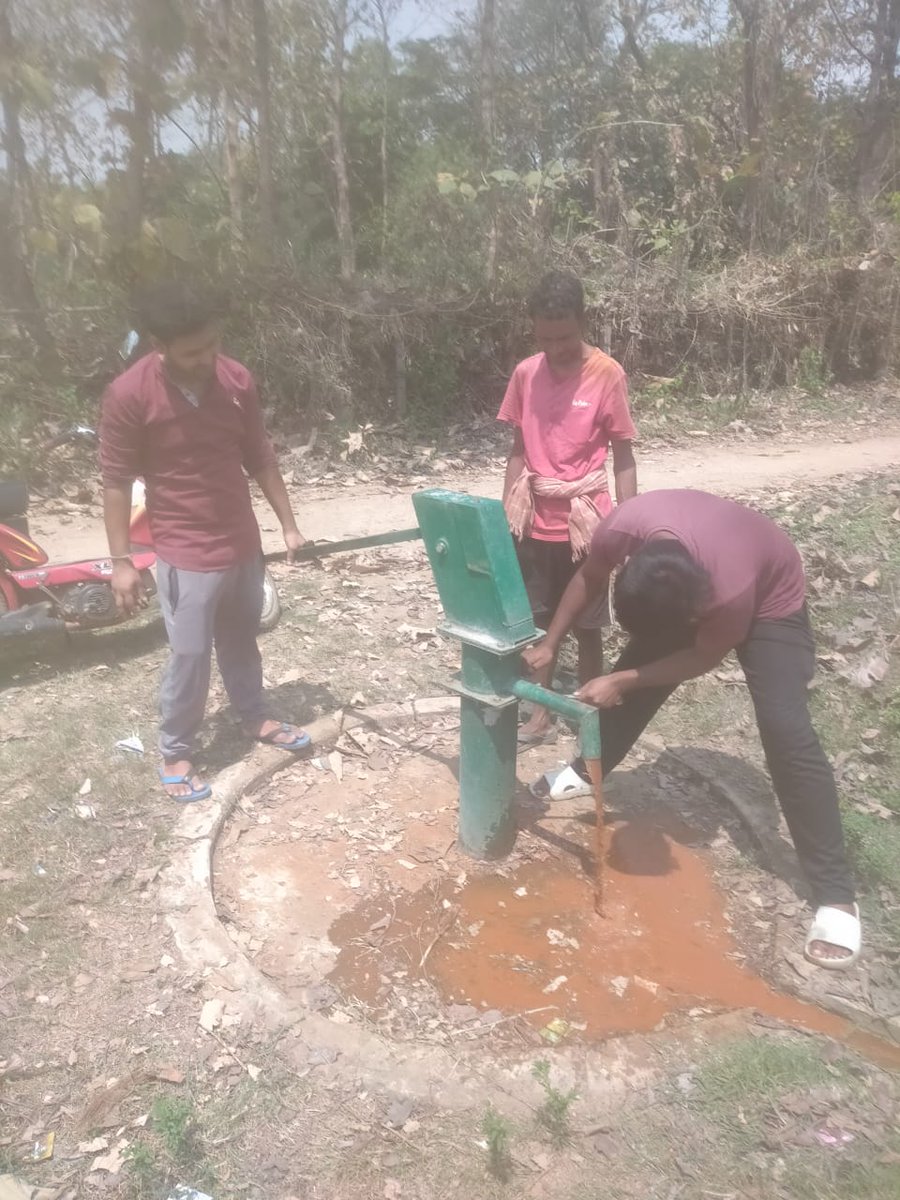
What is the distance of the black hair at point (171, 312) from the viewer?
2891 millimetres

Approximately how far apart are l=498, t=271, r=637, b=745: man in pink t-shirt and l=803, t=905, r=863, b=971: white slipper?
123 cm

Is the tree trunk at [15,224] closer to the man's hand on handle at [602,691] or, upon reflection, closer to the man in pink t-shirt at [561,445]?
the man in pink t-shirt at [561,445]

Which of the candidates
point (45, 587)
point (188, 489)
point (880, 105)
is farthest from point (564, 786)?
point (880, 105)

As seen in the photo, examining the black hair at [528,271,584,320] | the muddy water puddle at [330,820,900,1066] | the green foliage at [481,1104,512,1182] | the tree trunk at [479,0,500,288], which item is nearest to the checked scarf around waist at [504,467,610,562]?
the black hair at [528,271,584,320]

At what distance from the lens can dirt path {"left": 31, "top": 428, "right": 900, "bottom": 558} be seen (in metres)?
6.91

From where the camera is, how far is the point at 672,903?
123 inches

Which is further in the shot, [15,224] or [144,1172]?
[15,224]

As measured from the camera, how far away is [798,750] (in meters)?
2.82

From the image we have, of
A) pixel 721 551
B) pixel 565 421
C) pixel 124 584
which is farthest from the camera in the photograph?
pixel 565 421

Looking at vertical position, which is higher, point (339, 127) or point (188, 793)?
point (339, 127)

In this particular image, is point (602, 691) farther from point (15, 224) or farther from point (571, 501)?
point (15, 224)

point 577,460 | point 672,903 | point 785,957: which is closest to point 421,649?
point 577,460

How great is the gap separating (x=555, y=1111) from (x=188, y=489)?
229cm

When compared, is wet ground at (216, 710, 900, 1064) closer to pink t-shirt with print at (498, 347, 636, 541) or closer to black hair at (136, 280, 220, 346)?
pink t-shirt with print at (498, 347, 636, 541)
